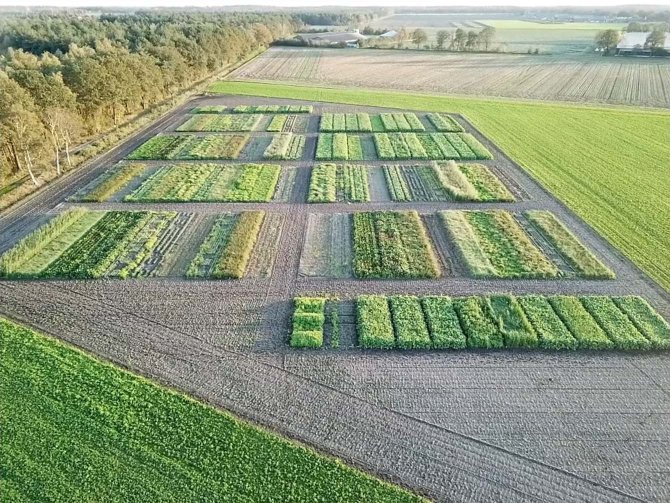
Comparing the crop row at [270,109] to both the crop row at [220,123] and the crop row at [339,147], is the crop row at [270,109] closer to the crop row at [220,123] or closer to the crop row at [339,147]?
the crop row at [220,123]

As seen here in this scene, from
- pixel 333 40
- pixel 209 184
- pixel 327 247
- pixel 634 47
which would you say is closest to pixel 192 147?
pixel 209 184

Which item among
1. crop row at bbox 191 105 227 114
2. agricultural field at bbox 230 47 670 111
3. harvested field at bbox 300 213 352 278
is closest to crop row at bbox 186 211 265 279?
harvested field at bbox 300 213 352 278

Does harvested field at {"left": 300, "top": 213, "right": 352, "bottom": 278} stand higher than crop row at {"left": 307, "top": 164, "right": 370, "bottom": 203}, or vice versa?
crop row at {"left": 307, "top": 164, "right": 370, "bottom": 203}

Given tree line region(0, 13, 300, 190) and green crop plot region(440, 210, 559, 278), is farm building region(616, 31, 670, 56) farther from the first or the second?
green crop plot region(440, 210, 559, 278)

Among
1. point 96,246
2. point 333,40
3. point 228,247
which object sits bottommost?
point 96,246

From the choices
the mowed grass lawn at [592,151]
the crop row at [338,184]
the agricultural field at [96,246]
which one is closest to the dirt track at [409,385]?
the agricultural field at [96,246]

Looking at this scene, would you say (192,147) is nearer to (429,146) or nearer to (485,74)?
(429,146)

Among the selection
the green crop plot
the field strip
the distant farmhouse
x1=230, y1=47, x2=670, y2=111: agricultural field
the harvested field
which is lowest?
the field strip
